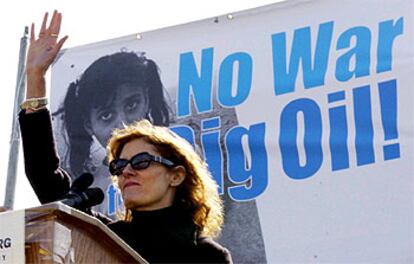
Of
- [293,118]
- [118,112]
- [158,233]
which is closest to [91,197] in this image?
[158,233]

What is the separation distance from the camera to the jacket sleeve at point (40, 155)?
3.21m

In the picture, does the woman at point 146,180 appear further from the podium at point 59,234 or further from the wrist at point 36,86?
→ the podium at point 59,234

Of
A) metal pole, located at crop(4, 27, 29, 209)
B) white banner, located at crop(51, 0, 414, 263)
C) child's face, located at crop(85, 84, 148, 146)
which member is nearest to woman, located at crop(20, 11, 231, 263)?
white banner, located at crop(51, 0, 414, 263)

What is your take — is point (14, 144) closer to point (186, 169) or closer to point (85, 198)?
point (186, 169)

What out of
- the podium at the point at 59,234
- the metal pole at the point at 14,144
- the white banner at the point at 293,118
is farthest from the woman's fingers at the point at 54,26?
the metal pole at the point at 14,144

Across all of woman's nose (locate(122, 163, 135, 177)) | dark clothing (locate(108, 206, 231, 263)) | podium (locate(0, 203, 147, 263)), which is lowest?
podium (locate(0, 203, 147, 263))

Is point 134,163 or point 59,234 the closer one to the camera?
point 59,234

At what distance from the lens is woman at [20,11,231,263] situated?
296 cm

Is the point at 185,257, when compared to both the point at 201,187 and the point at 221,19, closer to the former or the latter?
the point at 201,187

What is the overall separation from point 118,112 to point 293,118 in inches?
37.4

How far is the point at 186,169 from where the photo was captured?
128 inches

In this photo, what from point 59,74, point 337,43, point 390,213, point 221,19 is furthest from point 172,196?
point 59,74

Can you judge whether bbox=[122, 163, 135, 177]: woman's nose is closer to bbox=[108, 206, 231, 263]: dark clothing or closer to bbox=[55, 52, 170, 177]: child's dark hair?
bbox=[108, 206, 231, 263]: dark clothing

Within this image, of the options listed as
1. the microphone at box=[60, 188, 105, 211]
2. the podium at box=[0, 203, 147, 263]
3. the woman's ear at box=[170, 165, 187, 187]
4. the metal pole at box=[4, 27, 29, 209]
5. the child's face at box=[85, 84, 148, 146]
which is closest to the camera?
the podium at box=[0, 203, 147, 263]
